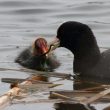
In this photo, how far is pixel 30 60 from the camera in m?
11.3

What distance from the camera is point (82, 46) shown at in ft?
34.1

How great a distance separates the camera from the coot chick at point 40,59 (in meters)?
11.0

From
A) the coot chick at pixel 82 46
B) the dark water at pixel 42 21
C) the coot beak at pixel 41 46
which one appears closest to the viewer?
the coot chick at pixel 82 46

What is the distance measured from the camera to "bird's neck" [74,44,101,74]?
33.4 ft

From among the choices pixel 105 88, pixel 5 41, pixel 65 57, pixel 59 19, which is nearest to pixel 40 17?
pixel 59 19

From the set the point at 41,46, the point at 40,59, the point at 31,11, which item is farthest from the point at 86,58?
the point at 31,11

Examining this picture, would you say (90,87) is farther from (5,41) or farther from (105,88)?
(5,41)

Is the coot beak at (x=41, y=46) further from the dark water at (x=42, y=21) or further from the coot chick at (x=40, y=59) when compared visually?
the dark water at (x=42, y=21)

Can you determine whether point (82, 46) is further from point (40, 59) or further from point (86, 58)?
point (40, 59)

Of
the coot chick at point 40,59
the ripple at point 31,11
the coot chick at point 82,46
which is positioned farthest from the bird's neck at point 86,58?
the ripple at point 31,11

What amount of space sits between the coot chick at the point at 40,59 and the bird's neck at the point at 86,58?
2.34 feet

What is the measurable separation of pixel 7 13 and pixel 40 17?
0.89 m

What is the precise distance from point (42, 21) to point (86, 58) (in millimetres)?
Answer: 4672

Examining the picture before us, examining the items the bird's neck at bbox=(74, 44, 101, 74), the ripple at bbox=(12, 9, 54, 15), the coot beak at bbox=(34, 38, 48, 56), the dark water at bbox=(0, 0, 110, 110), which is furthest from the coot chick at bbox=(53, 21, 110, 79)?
the ripple at bbox=(12, 9, 54, 15)
